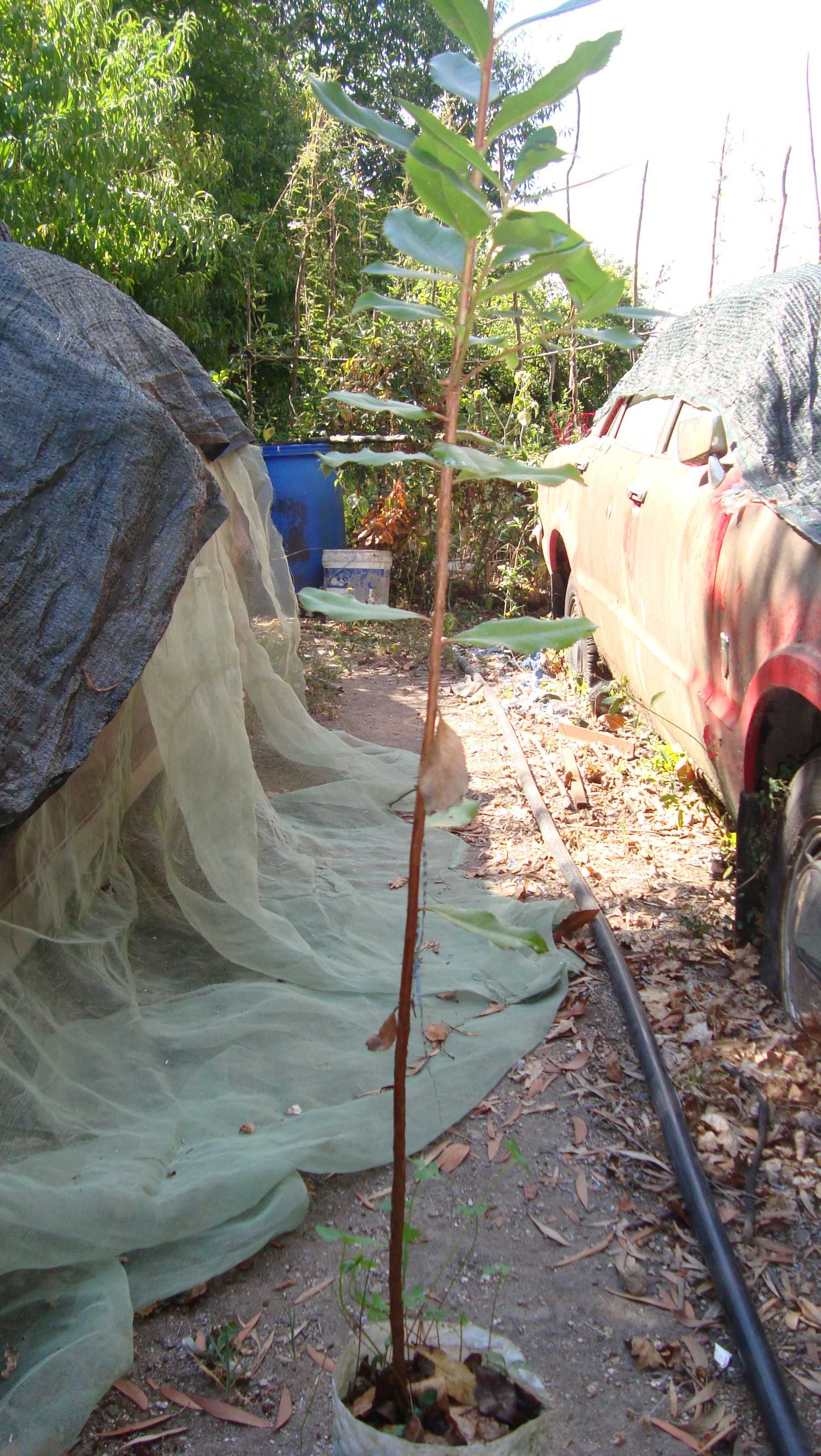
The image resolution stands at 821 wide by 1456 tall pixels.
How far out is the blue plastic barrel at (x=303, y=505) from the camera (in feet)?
28.1

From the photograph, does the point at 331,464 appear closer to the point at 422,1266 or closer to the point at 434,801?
the point at 434,801

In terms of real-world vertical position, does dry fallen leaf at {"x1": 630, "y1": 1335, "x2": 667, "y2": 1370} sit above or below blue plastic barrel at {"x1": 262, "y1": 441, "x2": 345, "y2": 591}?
below

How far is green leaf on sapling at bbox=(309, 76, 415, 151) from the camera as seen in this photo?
3.59 ft

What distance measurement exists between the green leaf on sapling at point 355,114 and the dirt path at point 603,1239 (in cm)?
200

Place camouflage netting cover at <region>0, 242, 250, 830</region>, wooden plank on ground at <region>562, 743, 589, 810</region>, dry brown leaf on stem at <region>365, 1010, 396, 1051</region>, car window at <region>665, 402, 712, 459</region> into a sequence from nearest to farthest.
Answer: dry brown leaf on stem at <region>365, 1010, 396, 1051</region>, camouflage netting cover at <region>0, 242, 250, 830</region>, car window at <region>665, 402, 712, 459</region>, wooden plank on ground at <region>562, 743, 589, 810</region>

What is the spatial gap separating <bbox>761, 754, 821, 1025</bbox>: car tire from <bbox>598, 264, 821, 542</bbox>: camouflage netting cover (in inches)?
27.6

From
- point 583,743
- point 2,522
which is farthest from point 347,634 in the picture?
point 2,522

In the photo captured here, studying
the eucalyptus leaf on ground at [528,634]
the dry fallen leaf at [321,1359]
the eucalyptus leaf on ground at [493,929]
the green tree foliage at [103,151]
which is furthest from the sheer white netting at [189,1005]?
the green tree foliage at [103,151]

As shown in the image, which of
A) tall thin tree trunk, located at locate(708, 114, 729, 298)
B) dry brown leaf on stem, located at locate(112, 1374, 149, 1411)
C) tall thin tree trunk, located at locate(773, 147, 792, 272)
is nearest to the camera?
dry brown leaf on stem, located at locate(112, 1374, 149, 1411)

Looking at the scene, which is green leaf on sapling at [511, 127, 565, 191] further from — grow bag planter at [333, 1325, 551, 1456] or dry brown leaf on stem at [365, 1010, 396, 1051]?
grow bag planter at [333, 1325, 551, 1456]

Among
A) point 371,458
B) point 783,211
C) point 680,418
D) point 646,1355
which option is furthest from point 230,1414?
point 783,211

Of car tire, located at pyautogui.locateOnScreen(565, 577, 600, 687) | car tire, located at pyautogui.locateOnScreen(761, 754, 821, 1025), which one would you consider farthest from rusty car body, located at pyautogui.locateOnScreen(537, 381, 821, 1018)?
car tire, located at pyautogui.locateOnScreen(565, 577, 600, 687)

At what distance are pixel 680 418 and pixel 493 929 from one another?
11.2ft

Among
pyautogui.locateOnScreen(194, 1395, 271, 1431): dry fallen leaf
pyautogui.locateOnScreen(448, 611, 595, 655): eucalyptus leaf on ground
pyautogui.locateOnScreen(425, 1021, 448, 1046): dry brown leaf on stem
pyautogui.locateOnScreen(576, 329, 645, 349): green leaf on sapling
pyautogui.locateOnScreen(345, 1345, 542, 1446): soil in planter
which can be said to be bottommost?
pyautogui.locateOnScreen(194, 1395, 271, 1431): dry fallen leaf
